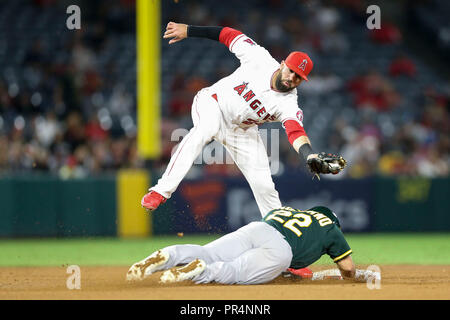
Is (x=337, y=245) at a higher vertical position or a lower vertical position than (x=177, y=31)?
lower

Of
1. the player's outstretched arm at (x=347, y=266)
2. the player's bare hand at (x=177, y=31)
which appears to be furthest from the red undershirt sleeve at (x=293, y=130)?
the player's bare hand at (x=177, y=31)

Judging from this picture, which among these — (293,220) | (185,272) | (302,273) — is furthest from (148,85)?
(185,272)

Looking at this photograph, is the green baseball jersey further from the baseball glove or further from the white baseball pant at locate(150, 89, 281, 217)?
the white baseball pant at locate(150, 89, 281, 217)

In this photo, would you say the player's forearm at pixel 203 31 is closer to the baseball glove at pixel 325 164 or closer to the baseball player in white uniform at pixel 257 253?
the baseball glove at pixel 325 164

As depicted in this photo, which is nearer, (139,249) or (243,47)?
(243,47)
